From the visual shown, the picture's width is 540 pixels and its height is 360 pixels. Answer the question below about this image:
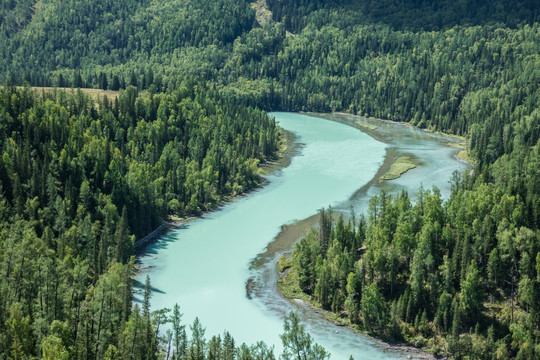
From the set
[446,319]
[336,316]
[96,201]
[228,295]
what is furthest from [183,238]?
[446,319]

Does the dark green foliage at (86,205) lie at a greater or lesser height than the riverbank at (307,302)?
greater

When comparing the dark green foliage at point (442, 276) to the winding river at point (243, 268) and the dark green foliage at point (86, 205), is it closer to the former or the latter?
the winding river at point (243, 268)

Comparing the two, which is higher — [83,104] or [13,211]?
[83,104]

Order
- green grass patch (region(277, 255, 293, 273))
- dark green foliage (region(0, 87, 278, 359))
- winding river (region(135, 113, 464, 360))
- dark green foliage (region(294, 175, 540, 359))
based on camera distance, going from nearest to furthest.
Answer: dark green foliage (region(0, 87, 278, 359))
dark green foliage (region(294, 175, 540, 359))
winding river (region(135, 113, 464, 360))
green grass patch (region(277, 255, 293, 273))

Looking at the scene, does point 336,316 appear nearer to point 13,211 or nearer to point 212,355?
point 212,355

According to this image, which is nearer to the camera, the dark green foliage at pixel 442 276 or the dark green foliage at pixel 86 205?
the dark green foliage at pixel 86 205

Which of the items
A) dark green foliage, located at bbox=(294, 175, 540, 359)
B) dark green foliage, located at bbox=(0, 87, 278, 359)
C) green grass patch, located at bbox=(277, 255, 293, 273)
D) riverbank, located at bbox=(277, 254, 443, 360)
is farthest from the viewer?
green grass patch, located at bbox=(277, 255, 293, 273)

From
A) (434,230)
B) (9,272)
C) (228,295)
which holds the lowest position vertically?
(228,295)

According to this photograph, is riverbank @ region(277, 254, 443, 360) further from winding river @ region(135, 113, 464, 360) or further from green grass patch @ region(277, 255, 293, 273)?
winding river @ region(135, 113, 464, 360)

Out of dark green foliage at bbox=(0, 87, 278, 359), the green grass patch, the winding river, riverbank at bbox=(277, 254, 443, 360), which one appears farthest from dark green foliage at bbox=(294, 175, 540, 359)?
dark green foliage at bbox=(0, 87, 278, 359)

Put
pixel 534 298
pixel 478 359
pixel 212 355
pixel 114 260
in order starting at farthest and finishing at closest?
pixel 114 260 < pixel 534 298 < pixel 478 359 < pixel 212 355

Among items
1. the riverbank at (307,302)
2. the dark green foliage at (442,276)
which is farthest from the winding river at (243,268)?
the dark green foliage at (442,276)
